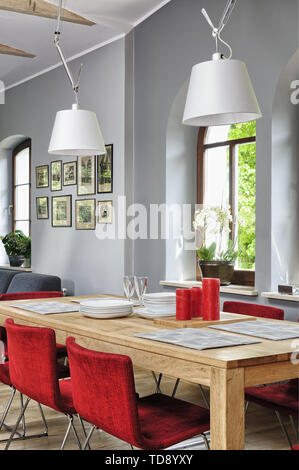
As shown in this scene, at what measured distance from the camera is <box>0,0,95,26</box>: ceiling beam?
194 inches

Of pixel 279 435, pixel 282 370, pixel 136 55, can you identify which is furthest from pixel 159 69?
pixel 282 370

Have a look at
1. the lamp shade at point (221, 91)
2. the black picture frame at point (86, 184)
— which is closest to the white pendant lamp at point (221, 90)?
the lamp shade at point (221, 91)

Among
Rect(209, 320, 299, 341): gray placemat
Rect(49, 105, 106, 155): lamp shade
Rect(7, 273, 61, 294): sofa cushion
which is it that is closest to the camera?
Rect(209, 320, 299, 341): gray placemat

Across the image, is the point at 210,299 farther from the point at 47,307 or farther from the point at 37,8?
the point at 37,8

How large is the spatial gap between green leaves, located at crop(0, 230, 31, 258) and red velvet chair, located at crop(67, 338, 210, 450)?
5075mm

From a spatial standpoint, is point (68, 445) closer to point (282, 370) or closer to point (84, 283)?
point (282, 370)

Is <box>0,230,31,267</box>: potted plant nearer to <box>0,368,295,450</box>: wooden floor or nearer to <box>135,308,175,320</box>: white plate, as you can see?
<box>0,368,295,450</box>: wooden floor

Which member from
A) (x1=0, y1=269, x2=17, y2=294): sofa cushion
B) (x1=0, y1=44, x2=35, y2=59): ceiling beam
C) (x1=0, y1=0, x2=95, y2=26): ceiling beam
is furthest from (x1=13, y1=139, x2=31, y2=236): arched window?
(x1=0, y1=0, x2=95, y2=26): ceiling beam

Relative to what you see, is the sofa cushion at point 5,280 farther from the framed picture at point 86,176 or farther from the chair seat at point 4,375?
the chair seat at point 4,375

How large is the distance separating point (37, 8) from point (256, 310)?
3213mm

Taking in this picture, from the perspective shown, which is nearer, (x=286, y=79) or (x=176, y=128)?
(x=286, y=79)

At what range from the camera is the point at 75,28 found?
548 cm
